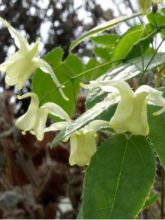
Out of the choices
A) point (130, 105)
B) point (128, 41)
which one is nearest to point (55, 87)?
point (128, 41)

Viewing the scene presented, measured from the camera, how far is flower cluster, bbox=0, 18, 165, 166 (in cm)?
59

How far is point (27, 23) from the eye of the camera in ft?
13.6

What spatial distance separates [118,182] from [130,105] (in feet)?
0.24

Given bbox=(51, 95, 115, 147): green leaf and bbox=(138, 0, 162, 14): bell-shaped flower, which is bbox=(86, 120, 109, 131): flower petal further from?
bbox=(138, 0, 162, 14): bell-shaped flower

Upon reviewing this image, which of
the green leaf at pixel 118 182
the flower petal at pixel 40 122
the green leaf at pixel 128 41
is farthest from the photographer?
the green leaf at pixel 128 41

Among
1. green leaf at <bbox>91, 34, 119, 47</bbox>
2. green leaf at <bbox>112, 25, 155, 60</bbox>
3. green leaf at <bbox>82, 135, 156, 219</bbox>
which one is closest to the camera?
green leaf at <bbox>82, 135, 156, 219</bbox>

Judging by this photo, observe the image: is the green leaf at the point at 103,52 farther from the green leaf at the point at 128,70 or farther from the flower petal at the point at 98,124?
the flower petal at the point at 98,124

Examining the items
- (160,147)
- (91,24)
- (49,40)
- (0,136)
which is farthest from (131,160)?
(49,40)

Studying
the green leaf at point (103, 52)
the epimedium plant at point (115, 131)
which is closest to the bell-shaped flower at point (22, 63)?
the epimedium plant at point (115, 131)

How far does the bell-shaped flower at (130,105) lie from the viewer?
58 centimetres

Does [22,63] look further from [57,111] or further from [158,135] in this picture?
[158,135]

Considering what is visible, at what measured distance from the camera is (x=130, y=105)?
1.95ft

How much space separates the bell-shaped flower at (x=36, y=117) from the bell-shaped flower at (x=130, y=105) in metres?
0.09

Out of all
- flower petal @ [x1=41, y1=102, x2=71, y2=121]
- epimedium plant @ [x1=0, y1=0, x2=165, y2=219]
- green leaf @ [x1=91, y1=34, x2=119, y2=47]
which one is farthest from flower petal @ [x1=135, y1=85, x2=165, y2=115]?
green leaf @ [x1=91, y1=34, x2=119, y2=47]
